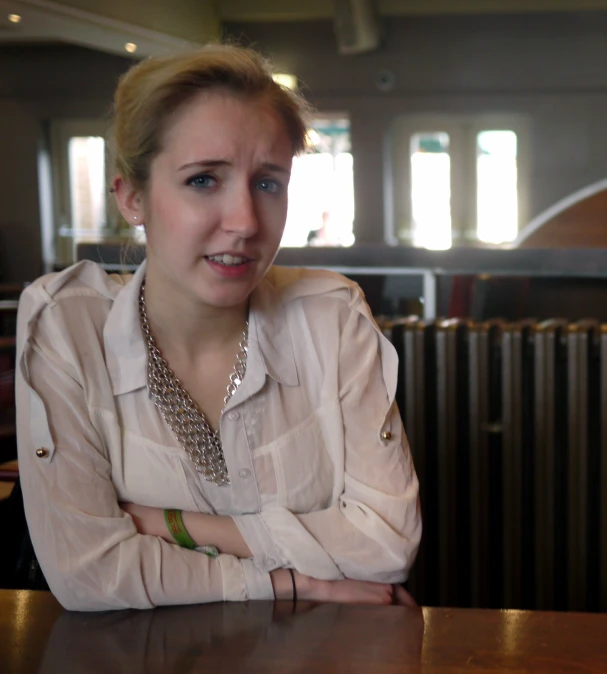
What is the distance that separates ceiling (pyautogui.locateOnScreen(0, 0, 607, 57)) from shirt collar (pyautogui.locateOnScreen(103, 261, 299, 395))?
6434 millimetres

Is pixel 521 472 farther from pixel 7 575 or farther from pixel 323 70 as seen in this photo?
pixel 323 70

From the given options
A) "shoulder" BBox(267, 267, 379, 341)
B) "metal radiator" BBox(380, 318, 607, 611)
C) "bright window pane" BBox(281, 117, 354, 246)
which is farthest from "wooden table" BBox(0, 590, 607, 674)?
"bright window pane" BBox(281, 117, 354, 246)

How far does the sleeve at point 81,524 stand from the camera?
1.21 m

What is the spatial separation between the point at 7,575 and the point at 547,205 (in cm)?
865

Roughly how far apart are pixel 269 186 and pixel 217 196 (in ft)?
0.31

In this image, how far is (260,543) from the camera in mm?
1343

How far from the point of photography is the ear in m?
1.40

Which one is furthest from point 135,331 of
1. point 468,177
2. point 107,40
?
point 468,177

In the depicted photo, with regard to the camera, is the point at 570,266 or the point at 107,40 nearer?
the point at 570,266

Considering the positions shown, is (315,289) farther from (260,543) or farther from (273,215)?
(260,543)

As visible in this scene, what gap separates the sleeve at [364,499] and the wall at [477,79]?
8457 mm

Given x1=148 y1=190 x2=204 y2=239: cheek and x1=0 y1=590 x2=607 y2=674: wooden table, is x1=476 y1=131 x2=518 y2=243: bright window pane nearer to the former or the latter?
x1=148 y1=190 x2=204 y2=239: cheek

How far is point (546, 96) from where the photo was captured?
932 centimetres

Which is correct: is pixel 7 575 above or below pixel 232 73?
below
